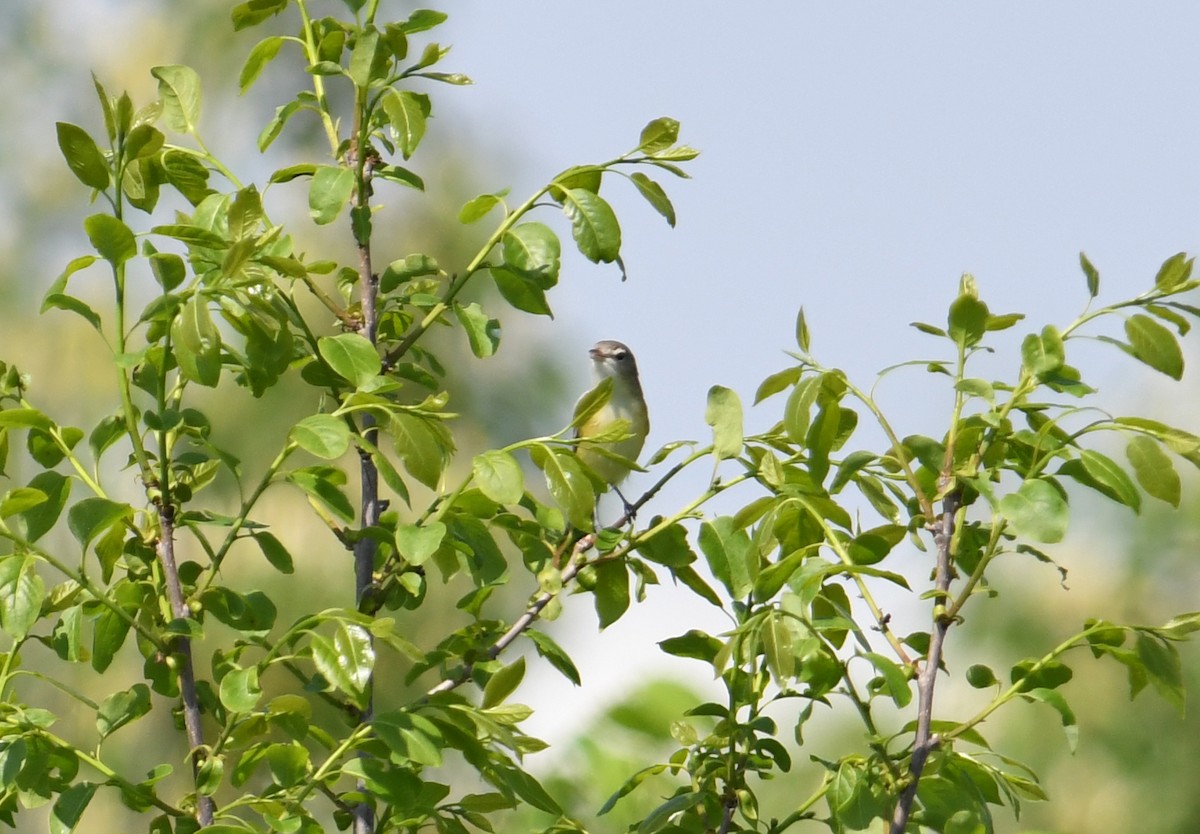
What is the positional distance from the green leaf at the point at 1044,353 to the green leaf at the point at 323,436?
630 mm

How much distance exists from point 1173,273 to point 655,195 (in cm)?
52

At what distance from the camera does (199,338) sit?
119cm

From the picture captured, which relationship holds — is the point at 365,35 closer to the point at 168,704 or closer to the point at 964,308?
the point at 964,308

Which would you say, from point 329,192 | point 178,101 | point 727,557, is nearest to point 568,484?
point 727,557

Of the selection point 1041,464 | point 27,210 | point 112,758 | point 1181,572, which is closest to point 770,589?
point 1041,464

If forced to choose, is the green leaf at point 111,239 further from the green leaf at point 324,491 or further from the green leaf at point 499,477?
the green leaf at point 499,477

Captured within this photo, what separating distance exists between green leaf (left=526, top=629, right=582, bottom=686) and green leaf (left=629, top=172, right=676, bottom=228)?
0.45 metres

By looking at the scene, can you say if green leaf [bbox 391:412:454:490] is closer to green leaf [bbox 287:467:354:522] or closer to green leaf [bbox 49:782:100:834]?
green leaf [bbox 287:467:354:522]

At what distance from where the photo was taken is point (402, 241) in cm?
434

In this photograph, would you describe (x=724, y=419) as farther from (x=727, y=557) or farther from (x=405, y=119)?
(x=405, y=119)

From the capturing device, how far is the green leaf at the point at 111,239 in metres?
1.24

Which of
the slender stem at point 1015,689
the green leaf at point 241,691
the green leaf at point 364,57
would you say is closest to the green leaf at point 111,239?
the green leaf at point 364,57

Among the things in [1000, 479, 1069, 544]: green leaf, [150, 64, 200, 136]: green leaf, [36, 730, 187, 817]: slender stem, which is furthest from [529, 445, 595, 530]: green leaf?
[150, 64, 200, 136]: green leaf

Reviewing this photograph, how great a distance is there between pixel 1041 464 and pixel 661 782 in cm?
150
